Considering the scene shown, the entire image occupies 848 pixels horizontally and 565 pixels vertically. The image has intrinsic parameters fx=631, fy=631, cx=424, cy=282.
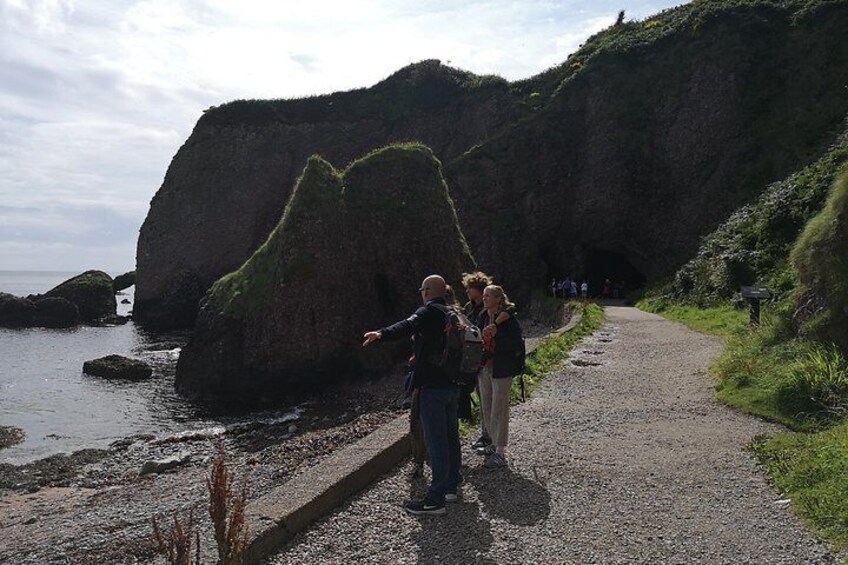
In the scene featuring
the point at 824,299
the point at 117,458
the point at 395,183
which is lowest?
the point at 117,458

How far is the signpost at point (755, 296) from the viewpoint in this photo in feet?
51.7

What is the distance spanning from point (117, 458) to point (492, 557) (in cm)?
1342

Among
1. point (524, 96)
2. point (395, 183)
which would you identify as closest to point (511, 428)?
point (395, 183)

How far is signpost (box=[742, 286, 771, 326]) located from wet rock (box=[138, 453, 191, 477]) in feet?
46.4

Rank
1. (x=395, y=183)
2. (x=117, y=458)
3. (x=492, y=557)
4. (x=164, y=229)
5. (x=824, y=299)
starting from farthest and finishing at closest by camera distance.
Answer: (x=164, y=229)
(x=395, y=183)
(x=117, y=458)
(x=824, y=299)
(x=492, y=557)

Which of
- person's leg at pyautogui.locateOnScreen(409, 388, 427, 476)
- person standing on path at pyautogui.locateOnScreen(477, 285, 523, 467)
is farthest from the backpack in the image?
person's leg at pyautogui.locateOnScreen(409, 388, 427, 476)

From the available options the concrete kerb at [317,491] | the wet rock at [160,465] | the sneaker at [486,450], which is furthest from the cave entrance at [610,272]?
the concrete kerb at [317,491]

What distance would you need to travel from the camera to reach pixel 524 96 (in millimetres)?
52219

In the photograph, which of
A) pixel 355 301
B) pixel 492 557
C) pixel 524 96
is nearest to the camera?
pixel 492 557

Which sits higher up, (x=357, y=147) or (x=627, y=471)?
(x=357, y=147)

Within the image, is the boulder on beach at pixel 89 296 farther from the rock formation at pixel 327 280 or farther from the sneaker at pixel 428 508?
the sneaker at pixel 428 508

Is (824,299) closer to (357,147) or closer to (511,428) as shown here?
(511,428)

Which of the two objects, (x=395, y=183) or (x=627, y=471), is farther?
(x=395, y=183)

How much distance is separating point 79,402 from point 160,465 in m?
10.8
